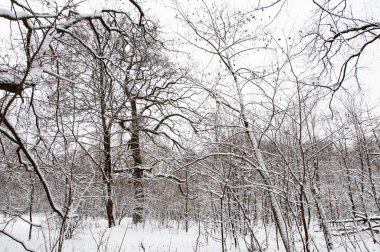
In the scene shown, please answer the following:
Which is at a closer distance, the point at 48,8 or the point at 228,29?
the point at 48,8

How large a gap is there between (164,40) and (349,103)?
8948 millimetres

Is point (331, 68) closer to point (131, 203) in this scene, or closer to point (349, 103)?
point (349, 103)

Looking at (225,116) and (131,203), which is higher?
(225,116)

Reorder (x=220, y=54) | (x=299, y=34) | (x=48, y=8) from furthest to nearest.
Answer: (x=220, y=54)
(x=299, y=34)
(x=48, y=8)

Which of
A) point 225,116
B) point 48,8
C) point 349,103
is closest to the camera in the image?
point 48,8

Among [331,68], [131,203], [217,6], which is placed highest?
[217,6]

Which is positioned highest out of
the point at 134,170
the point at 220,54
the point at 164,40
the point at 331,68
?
the point at 164,40

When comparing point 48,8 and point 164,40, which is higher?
point 164,40

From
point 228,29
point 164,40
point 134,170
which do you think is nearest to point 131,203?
point 134,170

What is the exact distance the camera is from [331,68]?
552 cm

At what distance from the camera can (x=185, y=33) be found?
20.5 feet

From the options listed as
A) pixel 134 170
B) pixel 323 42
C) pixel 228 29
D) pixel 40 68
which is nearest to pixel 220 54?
pixel 228 29

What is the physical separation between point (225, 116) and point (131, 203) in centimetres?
810

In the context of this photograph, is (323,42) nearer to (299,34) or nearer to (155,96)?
(299,34)
